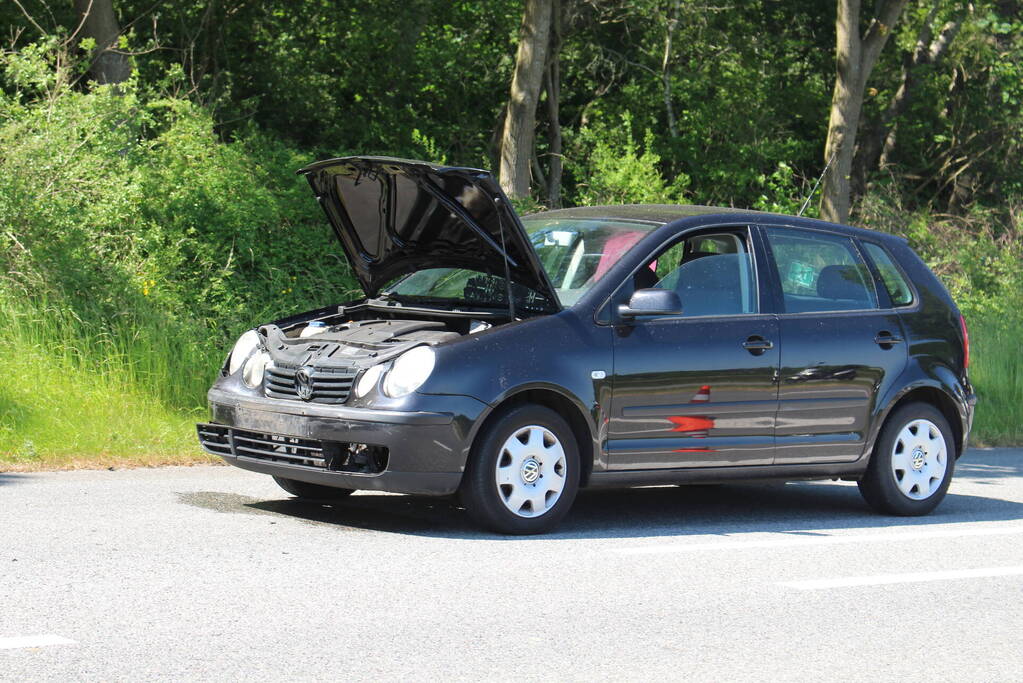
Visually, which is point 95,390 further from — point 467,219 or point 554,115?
point 554,115

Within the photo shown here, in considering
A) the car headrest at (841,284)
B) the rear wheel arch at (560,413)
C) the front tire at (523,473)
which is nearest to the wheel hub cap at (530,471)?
the front tire at (523,473)

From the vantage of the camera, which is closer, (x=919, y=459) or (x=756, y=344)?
(x=756, y=344)

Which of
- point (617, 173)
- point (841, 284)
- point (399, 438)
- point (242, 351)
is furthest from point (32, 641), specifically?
point (617, 173)

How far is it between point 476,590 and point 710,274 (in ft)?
9.53

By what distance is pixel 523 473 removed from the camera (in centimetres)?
757

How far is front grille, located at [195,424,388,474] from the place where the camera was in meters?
7.38

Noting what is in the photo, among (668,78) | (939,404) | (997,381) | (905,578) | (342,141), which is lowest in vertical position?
(997,381)

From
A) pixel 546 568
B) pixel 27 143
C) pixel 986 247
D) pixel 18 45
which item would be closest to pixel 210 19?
pixel 18 45

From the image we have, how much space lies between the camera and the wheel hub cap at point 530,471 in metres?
7.57

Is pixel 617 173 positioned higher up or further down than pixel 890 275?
higher up

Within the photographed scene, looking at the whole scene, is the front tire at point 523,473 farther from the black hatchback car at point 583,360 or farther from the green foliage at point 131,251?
the green foliage at point 131,251

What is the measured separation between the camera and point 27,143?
13.8 m

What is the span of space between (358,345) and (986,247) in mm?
16020

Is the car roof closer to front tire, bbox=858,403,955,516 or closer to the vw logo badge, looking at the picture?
front tire, bbox=858,403,955,516
